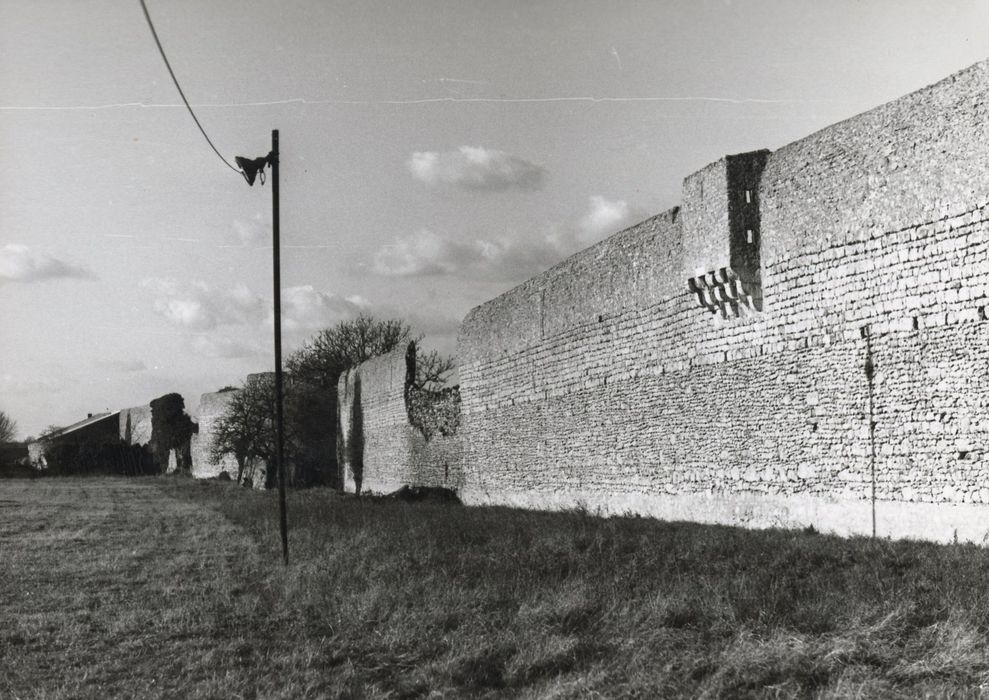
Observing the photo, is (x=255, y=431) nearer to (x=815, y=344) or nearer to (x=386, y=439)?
(x=386, y=439)

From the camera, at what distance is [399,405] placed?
26375 mm

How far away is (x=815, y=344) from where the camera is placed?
11438 millimetres

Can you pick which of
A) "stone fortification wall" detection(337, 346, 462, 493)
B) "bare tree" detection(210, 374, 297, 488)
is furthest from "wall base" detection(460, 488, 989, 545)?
"bare tree" detection(210, 374, 297, 488)

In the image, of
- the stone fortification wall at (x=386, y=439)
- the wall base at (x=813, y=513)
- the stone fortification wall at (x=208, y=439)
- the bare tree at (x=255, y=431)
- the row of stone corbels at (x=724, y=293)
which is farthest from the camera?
the stone fortification wall at (x=208, y=439)

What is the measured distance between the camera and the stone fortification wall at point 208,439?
40.2 metres

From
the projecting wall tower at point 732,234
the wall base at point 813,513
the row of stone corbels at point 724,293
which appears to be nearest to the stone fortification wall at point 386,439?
the wall base at point 813,513

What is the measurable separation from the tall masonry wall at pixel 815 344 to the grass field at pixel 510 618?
1070 mm

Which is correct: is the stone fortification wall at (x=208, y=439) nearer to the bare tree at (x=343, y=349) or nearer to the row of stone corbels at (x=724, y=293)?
the bare tree at (x=343, y=349)

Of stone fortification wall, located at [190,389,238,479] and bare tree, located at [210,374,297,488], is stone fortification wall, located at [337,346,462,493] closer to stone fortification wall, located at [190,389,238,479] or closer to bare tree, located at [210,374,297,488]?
bare tree, located at [210,374,297,488]

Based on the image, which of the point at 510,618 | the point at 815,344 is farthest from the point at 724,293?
the point at 510,618

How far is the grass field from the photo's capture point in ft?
17.3

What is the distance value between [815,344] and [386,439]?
1811 cm

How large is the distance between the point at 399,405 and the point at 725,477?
48.1 ft

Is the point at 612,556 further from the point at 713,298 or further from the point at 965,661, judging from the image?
the point at 713,298
